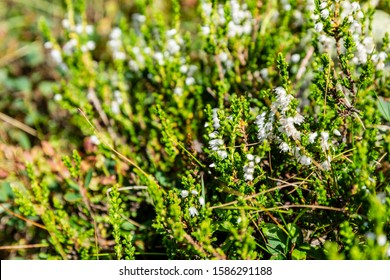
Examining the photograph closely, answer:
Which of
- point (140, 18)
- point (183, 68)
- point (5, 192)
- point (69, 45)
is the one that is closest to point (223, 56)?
point (183, 68)

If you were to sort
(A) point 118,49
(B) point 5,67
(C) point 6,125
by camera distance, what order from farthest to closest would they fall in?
(B) point 5,67
(C) point 6,125
(A) point 118,49

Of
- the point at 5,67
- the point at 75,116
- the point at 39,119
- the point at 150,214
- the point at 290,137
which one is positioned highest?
the point at 5,67

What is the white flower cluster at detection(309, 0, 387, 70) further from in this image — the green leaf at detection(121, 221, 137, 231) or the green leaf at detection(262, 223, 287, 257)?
the green leaf at detection(121, 221, 137, 231)

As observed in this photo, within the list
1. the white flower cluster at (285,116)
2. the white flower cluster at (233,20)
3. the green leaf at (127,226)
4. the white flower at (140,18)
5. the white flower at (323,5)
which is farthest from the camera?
the white flower at (140,18)

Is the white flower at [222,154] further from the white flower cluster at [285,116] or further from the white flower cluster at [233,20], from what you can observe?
the white flower cluster at [233,20]

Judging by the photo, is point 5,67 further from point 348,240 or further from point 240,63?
point 348,240

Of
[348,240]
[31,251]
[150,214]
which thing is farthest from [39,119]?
[348,240]

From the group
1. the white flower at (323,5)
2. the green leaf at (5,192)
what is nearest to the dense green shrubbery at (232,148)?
the white flower at (323,5)

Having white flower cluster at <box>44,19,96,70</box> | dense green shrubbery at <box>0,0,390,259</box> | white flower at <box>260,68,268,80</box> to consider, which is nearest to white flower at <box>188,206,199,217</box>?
dense green shrubbery at <box>0,0,390,259</box>
